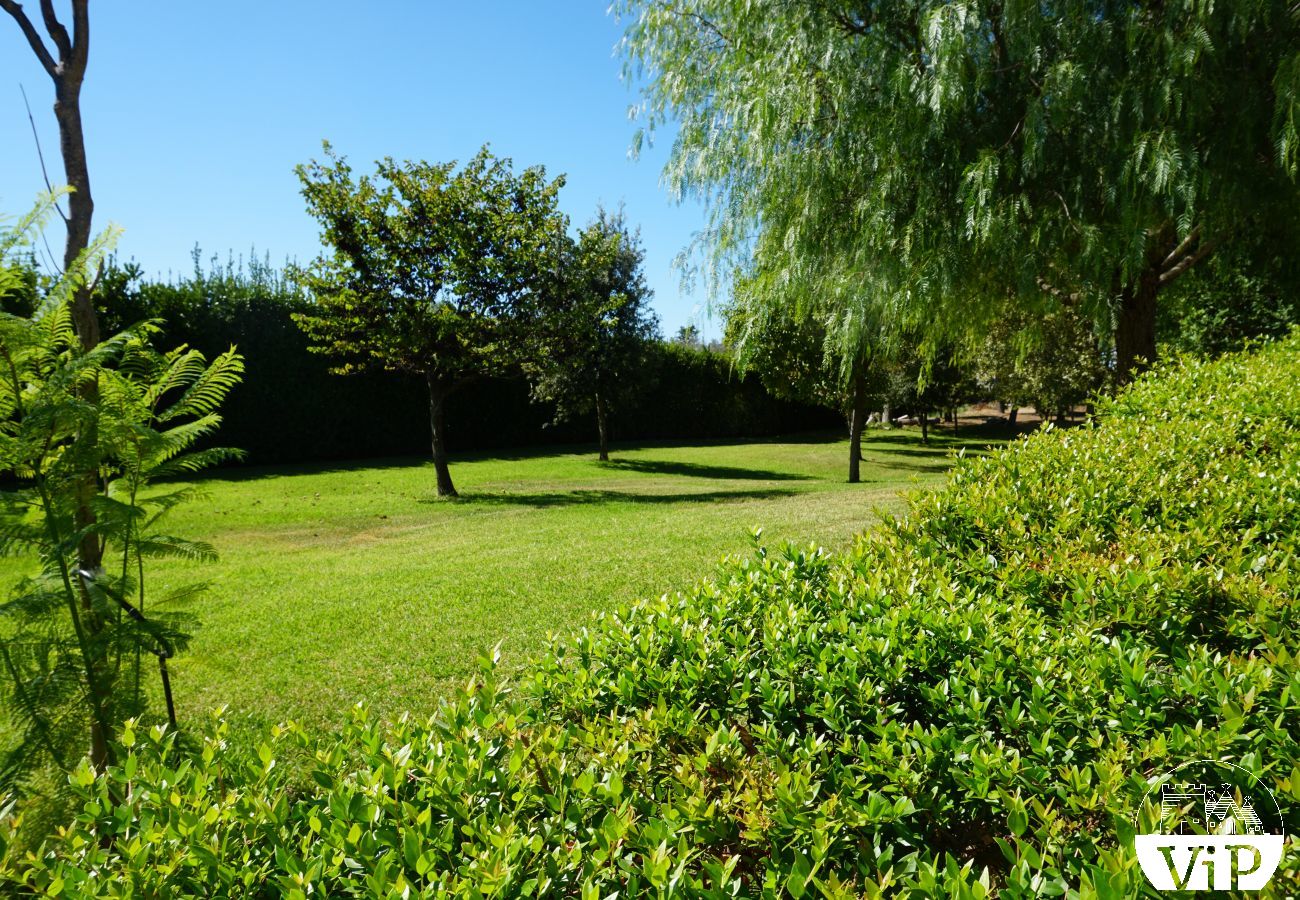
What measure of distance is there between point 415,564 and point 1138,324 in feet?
27.6

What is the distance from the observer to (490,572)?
7.62 metres

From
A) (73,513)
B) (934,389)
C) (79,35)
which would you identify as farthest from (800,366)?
(73,513)

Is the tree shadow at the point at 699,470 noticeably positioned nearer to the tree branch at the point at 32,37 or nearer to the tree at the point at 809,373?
the tree at the point at 809,373

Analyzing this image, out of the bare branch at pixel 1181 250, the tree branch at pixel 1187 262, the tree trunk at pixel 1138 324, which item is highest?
the bare branch at pixel 1181 250

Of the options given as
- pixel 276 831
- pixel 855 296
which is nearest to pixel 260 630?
pixel 276 831

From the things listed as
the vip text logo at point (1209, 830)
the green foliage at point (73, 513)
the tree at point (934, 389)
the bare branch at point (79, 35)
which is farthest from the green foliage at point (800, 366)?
the vip text logo at point (1209, 830)

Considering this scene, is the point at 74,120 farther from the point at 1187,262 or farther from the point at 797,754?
the point at 1187,262

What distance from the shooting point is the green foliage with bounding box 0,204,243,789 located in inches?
92.8

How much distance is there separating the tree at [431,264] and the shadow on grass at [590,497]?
1001 mm

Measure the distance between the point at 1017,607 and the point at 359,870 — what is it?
218 cm

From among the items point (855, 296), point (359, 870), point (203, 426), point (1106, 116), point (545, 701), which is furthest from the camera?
point (855, 296)

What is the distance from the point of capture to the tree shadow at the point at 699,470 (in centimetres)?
1877

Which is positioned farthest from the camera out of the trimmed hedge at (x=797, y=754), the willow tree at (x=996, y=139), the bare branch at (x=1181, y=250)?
the bare branch at (x=1181, y=250)

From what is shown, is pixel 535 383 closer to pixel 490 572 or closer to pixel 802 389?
pixel 802 389
